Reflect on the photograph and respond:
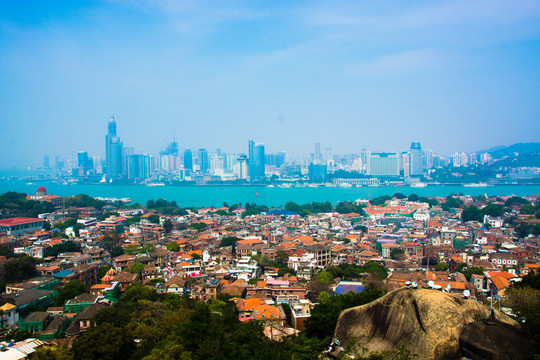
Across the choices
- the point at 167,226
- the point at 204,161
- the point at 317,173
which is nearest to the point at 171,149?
the point at 204,161

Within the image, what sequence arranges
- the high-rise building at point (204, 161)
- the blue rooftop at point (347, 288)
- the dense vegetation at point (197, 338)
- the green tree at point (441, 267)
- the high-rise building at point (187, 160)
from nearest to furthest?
the dense vegetation at point (197, 338)
the blue rooftop at point (347, 288)
the green tree at point (441, 267)
the high-rise building at point (187, 160)
the high-rise building at point (204, 161)

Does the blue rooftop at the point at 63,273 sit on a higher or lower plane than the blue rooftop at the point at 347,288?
higher

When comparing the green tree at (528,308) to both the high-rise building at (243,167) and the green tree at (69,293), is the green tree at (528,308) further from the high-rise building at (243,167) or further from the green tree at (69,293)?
the high-rise building at (243,167)

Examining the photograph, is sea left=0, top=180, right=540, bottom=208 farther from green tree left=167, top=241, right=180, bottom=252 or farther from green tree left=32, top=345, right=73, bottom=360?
green tree left=32, top=345, right=73, bottom=360

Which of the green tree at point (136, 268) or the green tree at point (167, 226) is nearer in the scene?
the green tree at point (136, 268)

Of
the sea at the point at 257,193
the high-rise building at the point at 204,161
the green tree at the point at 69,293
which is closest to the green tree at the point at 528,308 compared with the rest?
the green tree at the point at 69,293

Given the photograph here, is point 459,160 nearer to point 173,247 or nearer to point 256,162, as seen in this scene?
point 256,162
